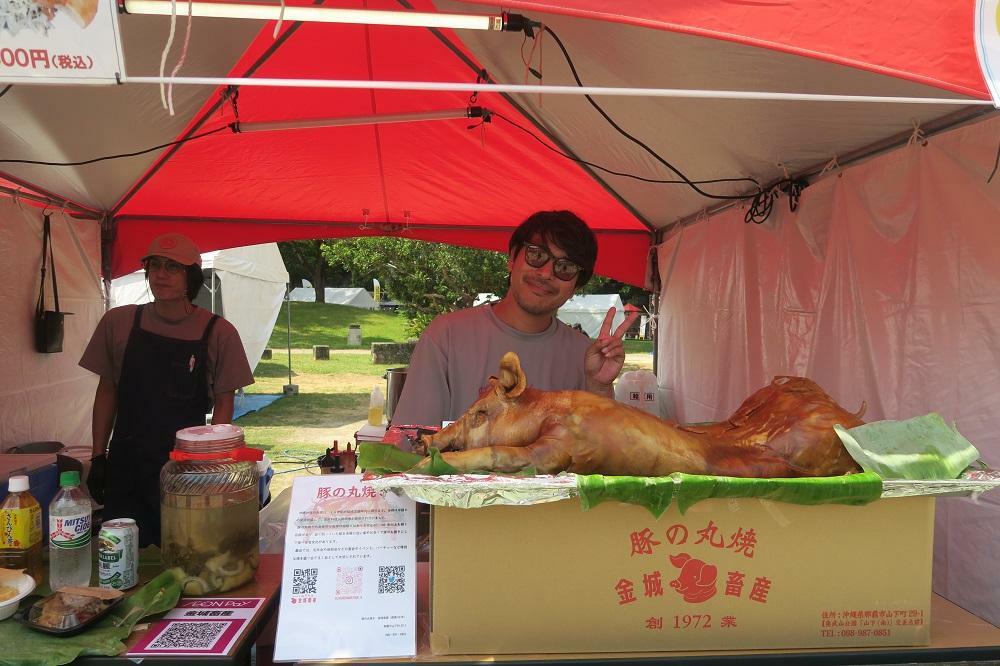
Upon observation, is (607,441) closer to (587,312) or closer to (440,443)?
(440,443)

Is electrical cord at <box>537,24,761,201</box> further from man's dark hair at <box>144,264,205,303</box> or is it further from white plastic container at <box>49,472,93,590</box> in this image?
white plastic container at <box>49,472,93,590</box>

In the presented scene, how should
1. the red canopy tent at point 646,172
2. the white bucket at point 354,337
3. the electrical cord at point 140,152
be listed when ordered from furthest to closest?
the white bucket at point 354,337, the electrical cord at point 140,152, the red canopy tent at point 646,172

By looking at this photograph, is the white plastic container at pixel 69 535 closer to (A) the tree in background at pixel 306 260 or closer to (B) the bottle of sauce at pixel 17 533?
(B) the bottle of sauce at pixel 17 533

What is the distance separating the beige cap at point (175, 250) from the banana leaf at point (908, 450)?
115 inches

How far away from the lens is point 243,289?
10.5 meters

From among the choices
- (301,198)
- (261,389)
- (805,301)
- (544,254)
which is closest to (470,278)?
(261,389)

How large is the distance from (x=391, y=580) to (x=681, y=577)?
54 cm

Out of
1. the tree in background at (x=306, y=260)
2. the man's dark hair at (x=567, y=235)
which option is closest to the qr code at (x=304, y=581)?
the man's dark hair at (x=567, y=235)

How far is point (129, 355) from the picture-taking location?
3.04 metres

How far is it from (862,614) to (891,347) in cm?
163

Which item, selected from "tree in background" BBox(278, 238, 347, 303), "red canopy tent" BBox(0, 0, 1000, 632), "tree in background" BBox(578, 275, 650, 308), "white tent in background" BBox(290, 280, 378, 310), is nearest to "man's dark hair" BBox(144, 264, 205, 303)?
"red canopy tent" BBox(0, 0, 1000, 632)

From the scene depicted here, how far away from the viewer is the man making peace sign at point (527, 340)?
2.03 m

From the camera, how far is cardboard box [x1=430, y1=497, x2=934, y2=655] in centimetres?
114

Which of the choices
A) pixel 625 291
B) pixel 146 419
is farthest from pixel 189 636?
pixel 625 291
